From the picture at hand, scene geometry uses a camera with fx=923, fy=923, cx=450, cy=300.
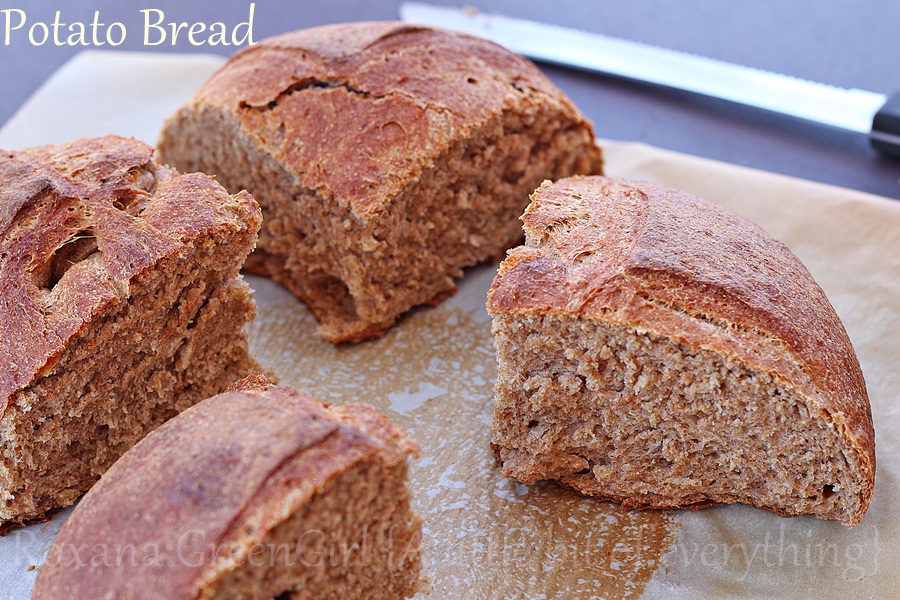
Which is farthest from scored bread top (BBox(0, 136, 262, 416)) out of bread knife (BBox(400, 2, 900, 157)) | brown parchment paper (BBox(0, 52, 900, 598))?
bread knife (BBox(400, 2, 900, 157))

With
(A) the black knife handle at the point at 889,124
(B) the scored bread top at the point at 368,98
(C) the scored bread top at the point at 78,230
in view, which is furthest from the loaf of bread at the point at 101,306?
(A) the black knife handle at the point at 889,124

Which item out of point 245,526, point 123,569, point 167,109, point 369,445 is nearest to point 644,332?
point 369,445

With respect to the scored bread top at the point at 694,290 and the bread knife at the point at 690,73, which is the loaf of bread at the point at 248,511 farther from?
the bread knife at the point at 690,73

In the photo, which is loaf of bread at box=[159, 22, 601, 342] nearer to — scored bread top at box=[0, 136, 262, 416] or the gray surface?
scored bread top at box=[0, 136, 262, 416]

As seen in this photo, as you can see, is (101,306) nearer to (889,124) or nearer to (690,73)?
(690,73)

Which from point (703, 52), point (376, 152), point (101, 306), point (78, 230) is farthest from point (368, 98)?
point (703, 52)

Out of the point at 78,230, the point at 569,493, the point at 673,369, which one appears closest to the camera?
the point at 673,369

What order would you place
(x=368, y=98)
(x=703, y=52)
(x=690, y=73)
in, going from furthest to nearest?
(x=703, y=52) → (x=690, y=73) → (x=368, y=98)
